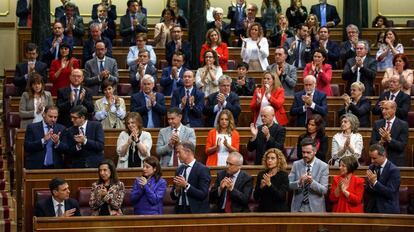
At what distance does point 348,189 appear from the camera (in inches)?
454

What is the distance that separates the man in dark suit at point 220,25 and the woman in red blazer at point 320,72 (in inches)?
98.0

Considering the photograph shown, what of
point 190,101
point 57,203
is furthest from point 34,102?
point 57,203

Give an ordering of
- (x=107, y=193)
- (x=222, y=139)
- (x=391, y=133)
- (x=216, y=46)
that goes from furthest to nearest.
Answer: (x=216, y=46) → (x=391, y=133) → (x=222, y=139) → (x=107, y=193)

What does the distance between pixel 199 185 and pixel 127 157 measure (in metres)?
1.26

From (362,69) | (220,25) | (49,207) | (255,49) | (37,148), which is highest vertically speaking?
(220,25)

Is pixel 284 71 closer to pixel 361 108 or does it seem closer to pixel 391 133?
pixel 361 108

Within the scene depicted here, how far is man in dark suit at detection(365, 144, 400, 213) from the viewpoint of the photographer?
456 inches

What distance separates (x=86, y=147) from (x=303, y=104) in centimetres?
259

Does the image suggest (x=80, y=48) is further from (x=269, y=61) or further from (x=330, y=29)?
(x=330, y=29)

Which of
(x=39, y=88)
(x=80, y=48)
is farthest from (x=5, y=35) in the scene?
(x=39, y=88)

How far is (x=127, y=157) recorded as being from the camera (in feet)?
40.9

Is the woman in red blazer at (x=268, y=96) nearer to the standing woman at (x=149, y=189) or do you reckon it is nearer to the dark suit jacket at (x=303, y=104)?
the dark suit jacket at (x=303, y=104)

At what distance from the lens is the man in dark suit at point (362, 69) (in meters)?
14.6

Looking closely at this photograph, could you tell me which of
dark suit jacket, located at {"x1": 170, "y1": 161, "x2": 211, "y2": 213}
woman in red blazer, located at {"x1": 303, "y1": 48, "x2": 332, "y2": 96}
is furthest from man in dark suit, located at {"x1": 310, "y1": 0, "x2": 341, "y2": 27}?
dark suit jacket, located at {"x1": 170, "y1": 161, "x2": 211, "y2": 213}
